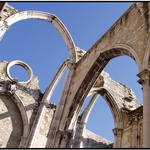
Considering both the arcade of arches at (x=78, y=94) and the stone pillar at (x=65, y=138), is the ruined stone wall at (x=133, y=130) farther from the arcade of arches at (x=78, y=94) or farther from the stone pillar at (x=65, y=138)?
the stone pillar at (x=65, y=138)

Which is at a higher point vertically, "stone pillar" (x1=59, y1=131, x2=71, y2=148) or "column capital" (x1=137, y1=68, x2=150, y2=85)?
"column capital" (x1=137, y1=68, x2=150, y2=85)

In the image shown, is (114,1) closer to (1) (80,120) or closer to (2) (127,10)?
(2) (127,10)

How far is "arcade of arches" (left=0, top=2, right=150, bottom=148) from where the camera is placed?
232 inches

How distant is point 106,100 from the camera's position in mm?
10500

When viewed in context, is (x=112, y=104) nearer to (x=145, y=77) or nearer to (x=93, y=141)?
(x=93, y=141)

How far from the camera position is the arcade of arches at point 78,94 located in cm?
588

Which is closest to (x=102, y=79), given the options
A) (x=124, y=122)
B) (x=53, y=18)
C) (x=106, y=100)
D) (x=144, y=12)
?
(x=106, y=100)

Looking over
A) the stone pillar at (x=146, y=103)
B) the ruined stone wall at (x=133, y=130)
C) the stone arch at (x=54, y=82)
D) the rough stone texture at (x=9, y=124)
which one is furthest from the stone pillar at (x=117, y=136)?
the stone pillar at (x=146, y=103)

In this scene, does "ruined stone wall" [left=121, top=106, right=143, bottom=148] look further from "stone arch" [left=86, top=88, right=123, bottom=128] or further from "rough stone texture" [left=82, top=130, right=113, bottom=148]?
"rough stone texture" [left=82, top=130, right=113, bottom=148]

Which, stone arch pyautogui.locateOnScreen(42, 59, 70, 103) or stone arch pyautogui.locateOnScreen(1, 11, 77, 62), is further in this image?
stone arch pyautogui.locateOnScreen(42, 59, 70, 103)

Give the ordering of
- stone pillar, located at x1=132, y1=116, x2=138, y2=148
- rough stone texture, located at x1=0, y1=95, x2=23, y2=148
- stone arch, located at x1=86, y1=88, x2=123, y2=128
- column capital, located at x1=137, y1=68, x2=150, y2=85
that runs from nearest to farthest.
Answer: column capital, located at x1=137, y1=68, x2=150, y2=85 → stone pillar, located at x1=132, y1=116, x2=138, y2=148 → stone arch, located at x1=86, y1=88, x2=123, y2=128 → rough stone texture, located at x1=0, y1=95, x2=23, y2=148

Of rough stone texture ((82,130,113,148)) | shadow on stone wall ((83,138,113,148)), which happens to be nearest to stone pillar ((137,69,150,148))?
rough stone texture ((82,130,113,148))

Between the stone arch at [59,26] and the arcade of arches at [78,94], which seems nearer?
the arcade of arches at [78,94]

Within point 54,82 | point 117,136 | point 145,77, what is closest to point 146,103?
point 145,77
